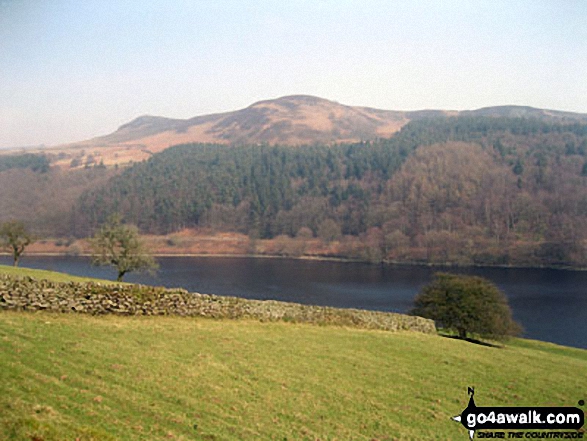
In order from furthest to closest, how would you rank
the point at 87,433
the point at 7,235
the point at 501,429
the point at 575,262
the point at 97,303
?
the point at 575,262 < the point at 7,235 < the point at 97,303 < the point at 501,429 < the point at 87,433

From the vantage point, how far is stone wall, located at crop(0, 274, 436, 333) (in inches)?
906

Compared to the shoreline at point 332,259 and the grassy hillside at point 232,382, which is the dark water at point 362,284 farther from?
the grassy hillside at point 232,382

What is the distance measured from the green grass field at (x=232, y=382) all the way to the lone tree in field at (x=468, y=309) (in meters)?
21.8

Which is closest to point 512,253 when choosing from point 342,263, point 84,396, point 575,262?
point 575,262

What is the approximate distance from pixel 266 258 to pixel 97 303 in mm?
148026


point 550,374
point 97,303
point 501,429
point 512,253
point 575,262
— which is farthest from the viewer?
point 512,253

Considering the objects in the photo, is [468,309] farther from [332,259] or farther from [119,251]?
[332,259]

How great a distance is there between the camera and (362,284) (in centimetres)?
11094

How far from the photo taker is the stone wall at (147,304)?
23000mm

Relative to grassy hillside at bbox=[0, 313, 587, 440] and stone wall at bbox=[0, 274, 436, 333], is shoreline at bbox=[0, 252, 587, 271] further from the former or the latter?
grassy hillside at bbox=[0, 313, 587, 440]

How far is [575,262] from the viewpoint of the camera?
142250 millimetres

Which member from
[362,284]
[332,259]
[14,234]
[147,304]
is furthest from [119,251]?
[332,259]

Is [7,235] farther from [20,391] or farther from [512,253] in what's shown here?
[512,253]

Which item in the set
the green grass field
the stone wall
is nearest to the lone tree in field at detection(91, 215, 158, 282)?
the stone wall
